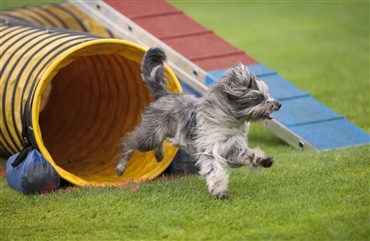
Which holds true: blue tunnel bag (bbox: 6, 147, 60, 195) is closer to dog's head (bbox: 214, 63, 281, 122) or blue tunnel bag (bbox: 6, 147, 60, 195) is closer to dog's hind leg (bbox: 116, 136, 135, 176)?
dog's hind leg (bbox: 116, 136, 135, 176)

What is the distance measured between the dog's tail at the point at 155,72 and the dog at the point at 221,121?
20 cm

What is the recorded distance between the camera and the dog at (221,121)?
6.42 m

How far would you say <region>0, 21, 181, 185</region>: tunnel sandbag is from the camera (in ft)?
24.1

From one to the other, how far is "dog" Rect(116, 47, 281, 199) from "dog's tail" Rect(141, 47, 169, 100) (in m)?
0.20

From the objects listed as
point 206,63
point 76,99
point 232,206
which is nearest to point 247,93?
point 232,206

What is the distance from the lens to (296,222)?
18.2 feet

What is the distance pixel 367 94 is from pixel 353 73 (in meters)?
1.63

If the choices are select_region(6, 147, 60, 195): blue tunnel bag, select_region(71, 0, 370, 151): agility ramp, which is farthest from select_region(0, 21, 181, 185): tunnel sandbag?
select_region(71, 0, 370, 151): agility ramp

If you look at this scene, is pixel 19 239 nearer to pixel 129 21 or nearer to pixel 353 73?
pixel 129 21

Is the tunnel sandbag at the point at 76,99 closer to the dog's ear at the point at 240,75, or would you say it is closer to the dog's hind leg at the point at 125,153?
the dog's hind leg at the point at 125,153

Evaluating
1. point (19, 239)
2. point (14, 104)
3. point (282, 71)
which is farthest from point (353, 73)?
point (19, 239)

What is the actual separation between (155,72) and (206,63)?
1967 millimetres

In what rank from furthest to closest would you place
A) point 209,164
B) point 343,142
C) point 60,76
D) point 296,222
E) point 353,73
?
point 353,73
point 60,76
point 343,142
point 209,164
point 296,222

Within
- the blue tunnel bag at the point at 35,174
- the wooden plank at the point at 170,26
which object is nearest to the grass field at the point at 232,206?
the blue tunnel bag at the point at 35,174
